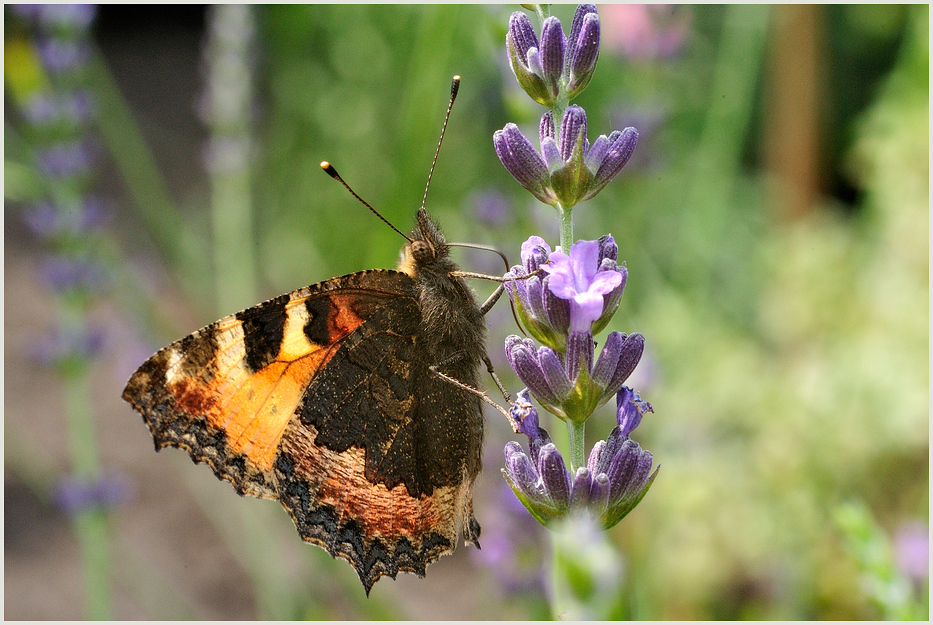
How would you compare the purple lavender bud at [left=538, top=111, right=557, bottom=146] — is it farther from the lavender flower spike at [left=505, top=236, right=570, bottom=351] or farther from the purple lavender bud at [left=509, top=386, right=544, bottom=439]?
the purple lavender bud at [left=509, top=386, right=544, bottom=439]

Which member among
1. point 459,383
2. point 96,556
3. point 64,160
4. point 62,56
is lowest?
point 96,556

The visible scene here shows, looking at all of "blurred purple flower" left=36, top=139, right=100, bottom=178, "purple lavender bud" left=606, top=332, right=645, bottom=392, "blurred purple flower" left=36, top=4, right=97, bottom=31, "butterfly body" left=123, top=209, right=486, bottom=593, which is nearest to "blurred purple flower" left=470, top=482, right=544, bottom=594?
"butterfly body" left=123, top=209, right=486, bottom=593

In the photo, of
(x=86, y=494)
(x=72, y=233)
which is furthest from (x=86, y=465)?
(x=72, y=233)

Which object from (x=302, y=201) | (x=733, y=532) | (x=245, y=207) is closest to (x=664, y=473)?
(x=733, y=532)

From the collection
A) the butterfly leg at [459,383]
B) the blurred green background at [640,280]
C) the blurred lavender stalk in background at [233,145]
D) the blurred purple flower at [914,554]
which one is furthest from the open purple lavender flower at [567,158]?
the blurred lavender stalk in background at [233,145]

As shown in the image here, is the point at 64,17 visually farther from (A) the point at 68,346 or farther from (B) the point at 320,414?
(B) the point at 320,414
